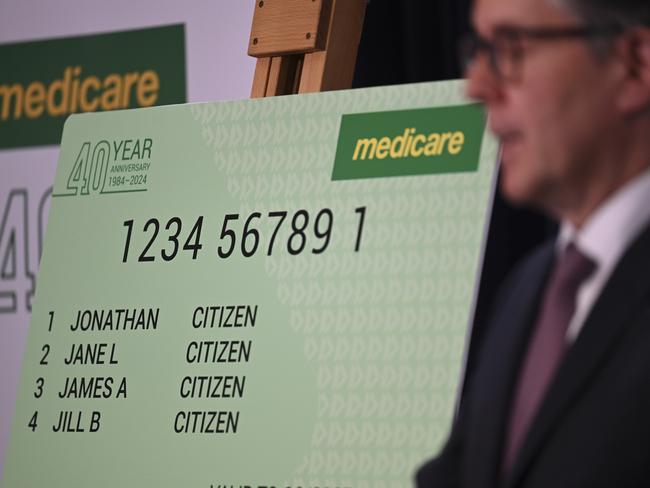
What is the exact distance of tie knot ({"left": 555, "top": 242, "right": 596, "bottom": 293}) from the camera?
1176 millimetres

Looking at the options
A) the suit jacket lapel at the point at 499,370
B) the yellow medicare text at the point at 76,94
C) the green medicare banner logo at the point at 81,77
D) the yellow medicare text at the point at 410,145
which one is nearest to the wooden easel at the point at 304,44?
the yellow medicare text at the point at 410,145

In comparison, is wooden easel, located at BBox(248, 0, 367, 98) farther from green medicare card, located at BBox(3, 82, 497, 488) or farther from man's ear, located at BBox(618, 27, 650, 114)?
man's ear, located at BBox(618, 27, 650, 114)

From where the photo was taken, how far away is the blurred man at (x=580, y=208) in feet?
3.67

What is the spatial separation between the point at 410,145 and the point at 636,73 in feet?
3.41

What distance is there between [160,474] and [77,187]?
2.10 ft

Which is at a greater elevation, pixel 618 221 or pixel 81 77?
pixel 81 77

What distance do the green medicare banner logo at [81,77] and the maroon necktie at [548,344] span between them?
2322 mm

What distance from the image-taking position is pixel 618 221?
1.14 meters

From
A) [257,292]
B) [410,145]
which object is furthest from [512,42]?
[257,292]

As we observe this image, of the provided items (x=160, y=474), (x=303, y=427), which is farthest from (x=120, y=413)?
(x=303, y=427)

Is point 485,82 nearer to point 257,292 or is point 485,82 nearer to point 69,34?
point 257,292

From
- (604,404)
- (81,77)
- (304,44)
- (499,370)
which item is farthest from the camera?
(81,77)

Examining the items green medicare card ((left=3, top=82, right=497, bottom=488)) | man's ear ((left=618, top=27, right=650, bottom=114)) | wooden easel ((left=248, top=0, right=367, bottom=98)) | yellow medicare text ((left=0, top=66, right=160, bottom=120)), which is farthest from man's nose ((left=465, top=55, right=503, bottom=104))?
yellow medicare text ((left=0, top=66, right=160, bottom=120))

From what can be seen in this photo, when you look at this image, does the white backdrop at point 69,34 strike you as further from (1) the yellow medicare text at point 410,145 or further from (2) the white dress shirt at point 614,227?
(2) the white dress shirt at point 614,227
